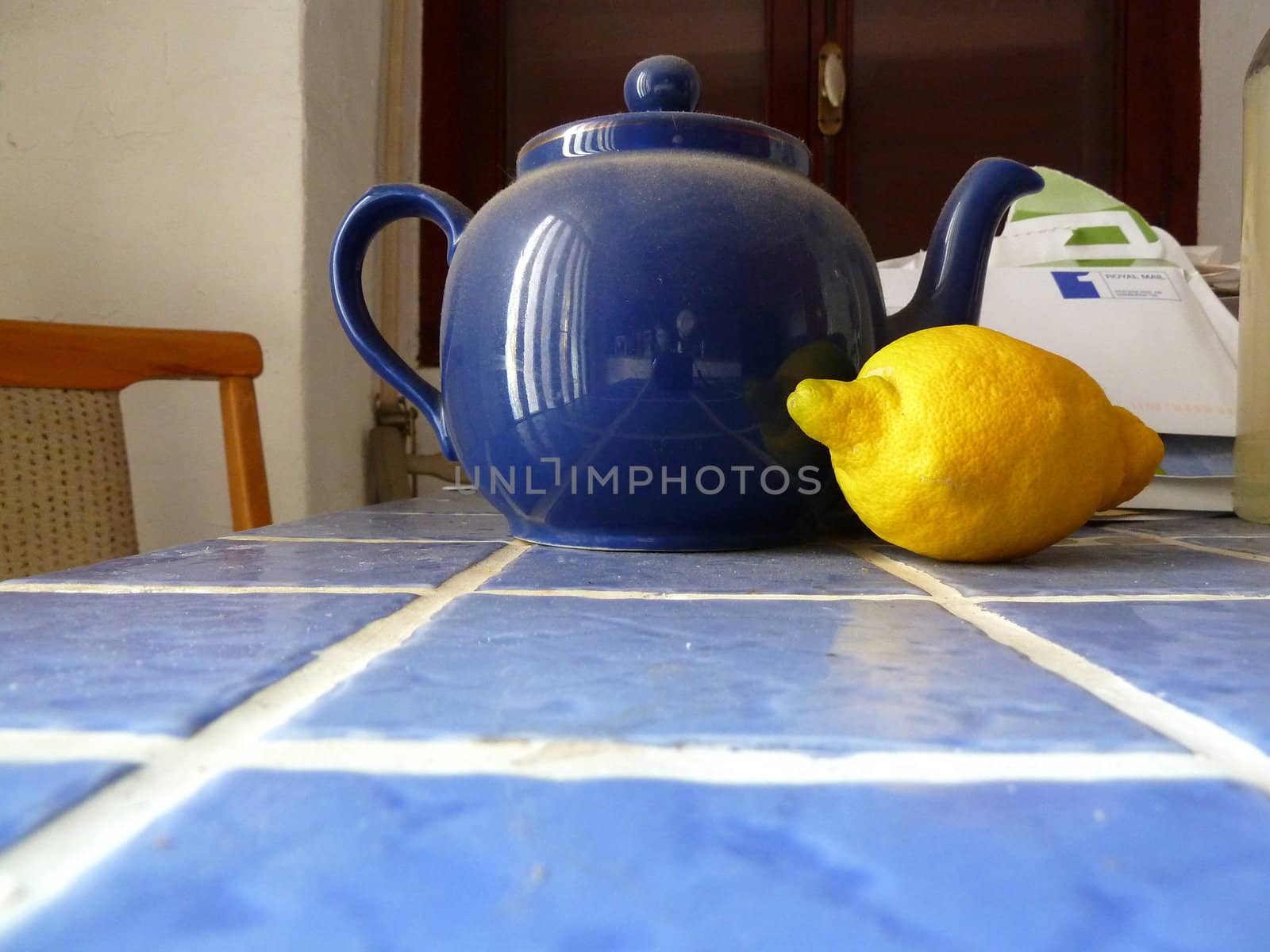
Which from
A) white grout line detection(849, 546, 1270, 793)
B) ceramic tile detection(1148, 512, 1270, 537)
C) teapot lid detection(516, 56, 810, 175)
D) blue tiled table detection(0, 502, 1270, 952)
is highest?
teapot lid detection(516, 56, 810, 175)

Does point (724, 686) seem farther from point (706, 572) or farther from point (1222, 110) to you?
point (1222, 110)

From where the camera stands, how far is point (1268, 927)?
0.27 feet

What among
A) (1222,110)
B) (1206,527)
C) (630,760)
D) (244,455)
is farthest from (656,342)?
(1222,110)

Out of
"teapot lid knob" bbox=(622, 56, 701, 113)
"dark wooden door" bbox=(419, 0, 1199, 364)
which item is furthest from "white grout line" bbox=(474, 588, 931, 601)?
"dark wooden door" bbox=(419, 0, 1199, 364)

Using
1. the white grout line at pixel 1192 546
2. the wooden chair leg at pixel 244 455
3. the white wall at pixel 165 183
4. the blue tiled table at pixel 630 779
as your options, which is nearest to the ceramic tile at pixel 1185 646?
the blue tiled table at pixel 630 779

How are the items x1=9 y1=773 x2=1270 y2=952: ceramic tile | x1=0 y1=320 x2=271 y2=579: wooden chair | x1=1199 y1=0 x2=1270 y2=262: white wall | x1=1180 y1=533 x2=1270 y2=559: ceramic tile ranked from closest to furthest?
x1=9 y1=773 x2=1270 y2=952: ceramic tile
x1=1180 y1=533 x2=1270 y2=559: ceramic tile
x1=0 y1=320 x2=271 y2=579: wooden chair
x1=1199 y1=0 x2=1270 y2=262: white wall

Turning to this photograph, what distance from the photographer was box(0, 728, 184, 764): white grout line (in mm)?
116

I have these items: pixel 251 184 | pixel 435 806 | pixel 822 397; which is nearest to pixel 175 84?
pixel 251 184

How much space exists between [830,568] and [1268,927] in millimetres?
218

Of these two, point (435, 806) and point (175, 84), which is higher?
point (175, 84)

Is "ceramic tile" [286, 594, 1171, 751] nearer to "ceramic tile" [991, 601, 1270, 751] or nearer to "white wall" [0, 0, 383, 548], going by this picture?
"ceramic tile" [991, 601, 1270, 751]

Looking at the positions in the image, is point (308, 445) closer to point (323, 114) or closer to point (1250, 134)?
point (323, 114)

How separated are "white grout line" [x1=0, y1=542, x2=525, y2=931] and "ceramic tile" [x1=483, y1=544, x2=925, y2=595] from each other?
0.34ft

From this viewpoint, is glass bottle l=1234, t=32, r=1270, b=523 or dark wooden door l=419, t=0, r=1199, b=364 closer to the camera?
glass bottle l=1234, t=32, r=1270, b=523
